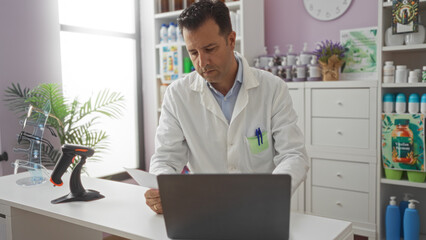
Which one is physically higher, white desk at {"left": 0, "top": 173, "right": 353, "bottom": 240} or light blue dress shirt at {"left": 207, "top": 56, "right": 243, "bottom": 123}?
light blue dress shirt at {"left": 207, "top": 56, "right": 243, "bottom": 123}

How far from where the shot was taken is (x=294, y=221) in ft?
4.39

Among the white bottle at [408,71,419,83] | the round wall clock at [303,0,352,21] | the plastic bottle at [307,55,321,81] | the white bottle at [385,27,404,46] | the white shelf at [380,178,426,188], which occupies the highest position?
the round wall clock at [303,0,352,21]

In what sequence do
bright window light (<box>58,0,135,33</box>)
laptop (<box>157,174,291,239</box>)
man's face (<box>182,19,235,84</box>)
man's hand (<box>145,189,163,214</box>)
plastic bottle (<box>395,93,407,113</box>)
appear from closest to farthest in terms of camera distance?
laptop (<box>157,174,291,239</box>) < man's hand (<box>145,189,163,214</box>) < man's face (<box>182,19,235,84</box>) < plastic bottle (<box>395,93,407,113</box>) < bright window light (<box>58,0,135,33</box>)

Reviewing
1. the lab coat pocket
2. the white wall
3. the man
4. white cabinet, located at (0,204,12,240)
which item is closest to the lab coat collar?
the man

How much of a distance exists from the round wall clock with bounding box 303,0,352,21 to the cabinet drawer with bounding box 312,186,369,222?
4.59ft

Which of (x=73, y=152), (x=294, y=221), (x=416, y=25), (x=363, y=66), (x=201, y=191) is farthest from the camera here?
(x=363, y=66)

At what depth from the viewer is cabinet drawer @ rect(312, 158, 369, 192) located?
2.88m

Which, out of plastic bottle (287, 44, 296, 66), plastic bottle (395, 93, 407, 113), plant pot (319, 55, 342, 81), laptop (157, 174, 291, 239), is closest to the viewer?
laptop (157, 174, 291, 239)

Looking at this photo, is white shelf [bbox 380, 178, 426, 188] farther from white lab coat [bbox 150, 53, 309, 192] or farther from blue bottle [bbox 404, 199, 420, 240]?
white lab coat [bbox 150, 53, 309, 192]

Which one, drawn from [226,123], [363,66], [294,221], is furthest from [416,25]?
[294,221]

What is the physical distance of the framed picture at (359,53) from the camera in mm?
3100

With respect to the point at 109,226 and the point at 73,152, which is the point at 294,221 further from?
the point at 73,152

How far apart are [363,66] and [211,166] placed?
189cm

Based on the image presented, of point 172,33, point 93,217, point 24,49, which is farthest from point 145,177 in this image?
point 172,33
